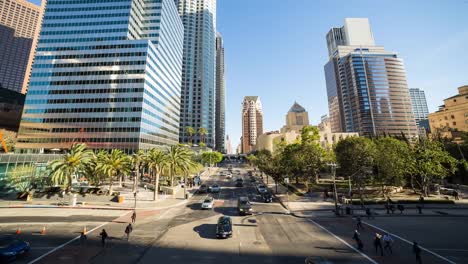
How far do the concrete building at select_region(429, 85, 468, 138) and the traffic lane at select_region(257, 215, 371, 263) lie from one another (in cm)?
10867

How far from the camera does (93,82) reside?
7738 centimetres

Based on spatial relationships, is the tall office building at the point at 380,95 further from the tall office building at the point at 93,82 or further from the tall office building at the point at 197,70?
the tall office building at the point at 93,82

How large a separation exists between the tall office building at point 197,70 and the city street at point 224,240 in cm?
14051

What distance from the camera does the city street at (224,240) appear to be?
1639 cm

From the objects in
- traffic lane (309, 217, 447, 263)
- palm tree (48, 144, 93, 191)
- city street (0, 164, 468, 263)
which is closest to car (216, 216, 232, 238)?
city street (0, 164, 468, 263)

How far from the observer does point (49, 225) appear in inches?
974

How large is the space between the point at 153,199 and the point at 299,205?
28.8 meters

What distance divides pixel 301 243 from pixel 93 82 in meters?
90.3

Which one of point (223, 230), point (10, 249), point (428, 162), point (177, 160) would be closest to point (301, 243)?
point (223, 230)

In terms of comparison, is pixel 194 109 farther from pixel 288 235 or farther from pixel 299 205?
pixel 288 235

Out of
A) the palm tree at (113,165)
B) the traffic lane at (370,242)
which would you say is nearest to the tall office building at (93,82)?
the palm tree at (113,165)

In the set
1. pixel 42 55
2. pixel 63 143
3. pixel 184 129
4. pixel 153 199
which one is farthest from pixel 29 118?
pixel 184 129

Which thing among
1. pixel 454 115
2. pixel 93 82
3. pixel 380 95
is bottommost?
pixel 454 115

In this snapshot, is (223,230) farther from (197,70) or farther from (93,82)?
(197,70)
